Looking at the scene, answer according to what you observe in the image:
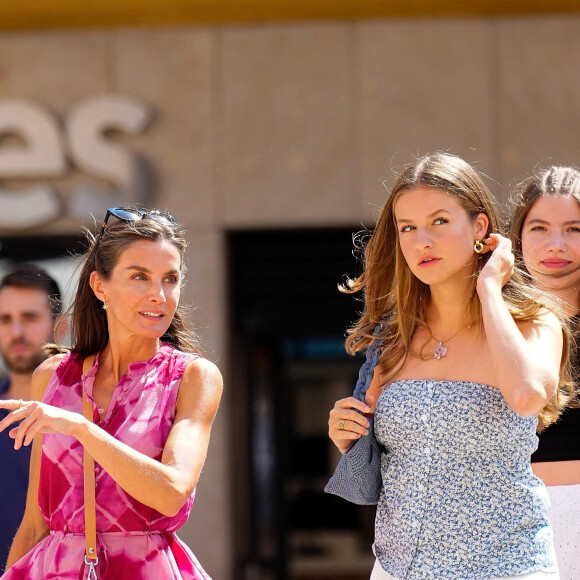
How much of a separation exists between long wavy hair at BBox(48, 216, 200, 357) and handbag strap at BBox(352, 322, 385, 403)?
0.59 meters

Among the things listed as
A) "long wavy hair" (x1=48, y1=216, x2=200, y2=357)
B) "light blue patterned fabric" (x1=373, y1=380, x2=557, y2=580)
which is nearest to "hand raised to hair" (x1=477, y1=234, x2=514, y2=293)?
"light blue patterned fabric" (x1=373, y1=380, x2=557, y2=580)

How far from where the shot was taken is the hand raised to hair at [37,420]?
112 inches

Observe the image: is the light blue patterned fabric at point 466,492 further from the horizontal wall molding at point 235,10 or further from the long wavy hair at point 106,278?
the horizontal wall molding at point 235,10

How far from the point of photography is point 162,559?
3.14 meters

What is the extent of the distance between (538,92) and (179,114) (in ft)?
9.17

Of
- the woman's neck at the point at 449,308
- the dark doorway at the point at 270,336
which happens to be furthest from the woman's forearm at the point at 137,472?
the dark doorway at the point at 270,336

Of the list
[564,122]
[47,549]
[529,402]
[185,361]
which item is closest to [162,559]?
[47,549]

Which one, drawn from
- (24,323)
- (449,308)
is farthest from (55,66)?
(449,308)

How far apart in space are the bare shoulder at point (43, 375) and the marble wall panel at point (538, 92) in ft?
19.0

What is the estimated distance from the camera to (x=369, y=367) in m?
3.39

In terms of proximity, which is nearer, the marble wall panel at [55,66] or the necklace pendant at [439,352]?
the necklace pendant at [439,352]

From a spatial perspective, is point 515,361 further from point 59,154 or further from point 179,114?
point 59,154

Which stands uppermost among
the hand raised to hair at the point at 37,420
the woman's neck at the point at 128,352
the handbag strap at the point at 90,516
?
the woman's neck at the point at 128,352

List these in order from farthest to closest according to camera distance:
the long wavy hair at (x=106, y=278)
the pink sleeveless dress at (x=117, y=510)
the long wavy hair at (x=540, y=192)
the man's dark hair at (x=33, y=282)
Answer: the man's dark hair at (x=33, y=282), the long wavy hair at (x=540, y=192), the long wavy hair at (x=106, y=278), the pink sleeveless dress at (x=117, y=510)
